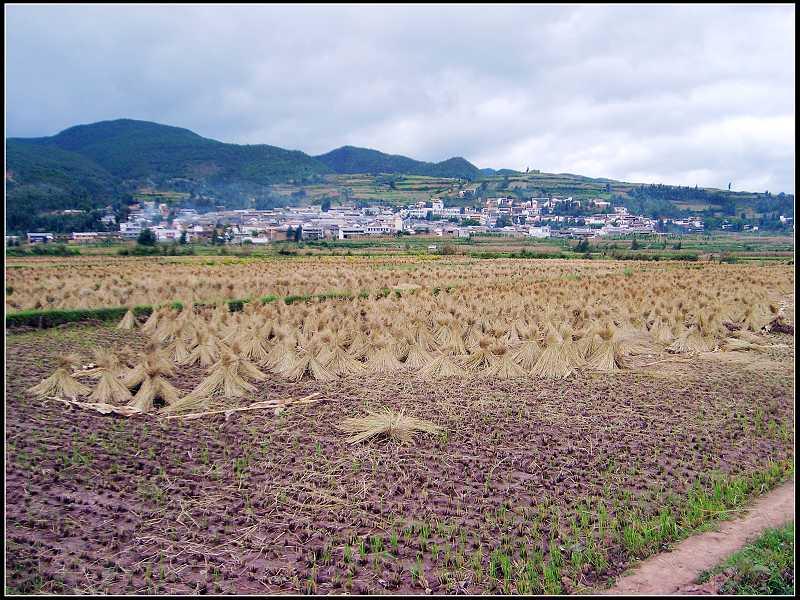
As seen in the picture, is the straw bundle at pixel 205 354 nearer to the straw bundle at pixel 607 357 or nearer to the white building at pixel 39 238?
the straw bundle at pixel 607 357

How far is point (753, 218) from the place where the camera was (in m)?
95.2

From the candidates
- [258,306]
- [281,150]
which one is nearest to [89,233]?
[258,306]

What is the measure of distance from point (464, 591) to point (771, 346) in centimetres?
1168

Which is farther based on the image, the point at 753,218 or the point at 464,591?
the point at 753,218

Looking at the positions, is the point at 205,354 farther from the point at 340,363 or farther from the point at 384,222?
the point at 384,222

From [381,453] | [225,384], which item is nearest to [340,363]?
[225,384]

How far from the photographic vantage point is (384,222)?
9375 centimetres

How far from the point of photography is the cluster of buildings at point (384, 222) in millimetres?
67875

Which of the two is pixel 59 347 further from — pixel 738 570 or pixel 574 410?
pixel 738 570

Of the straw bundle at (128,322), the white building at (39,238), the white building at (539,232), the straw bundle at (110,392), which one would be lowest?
the straw bundle at (128,322)

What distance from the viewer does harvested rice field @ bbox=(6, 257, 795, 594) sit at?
4238mm

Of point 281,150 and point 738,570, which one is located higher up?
point 281,150

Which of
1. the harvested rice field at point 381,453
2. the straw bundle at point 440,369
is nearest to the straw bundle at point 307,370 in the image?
the harvested rice field at point 381,453

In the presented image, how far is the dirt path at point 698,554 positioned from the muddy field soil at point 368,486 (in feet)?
0.61
